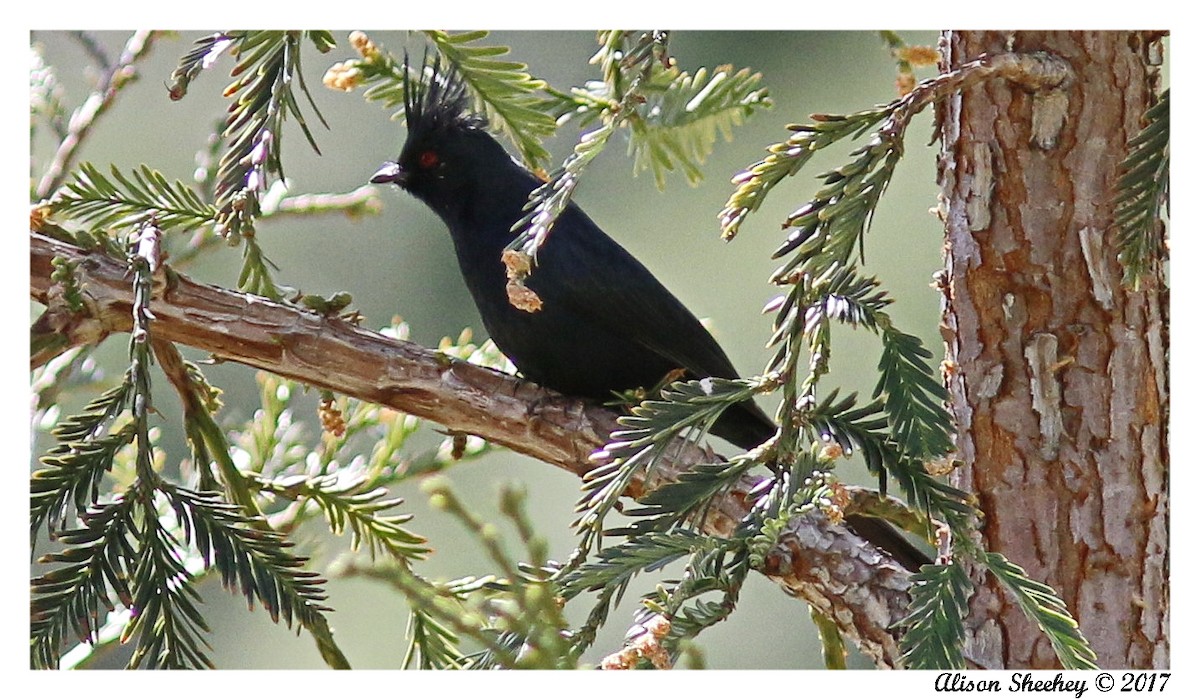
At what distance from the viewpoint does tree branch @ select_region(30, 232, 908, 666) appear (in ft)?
4.72

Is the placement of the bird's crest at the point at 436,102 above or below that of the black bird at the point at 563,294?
above

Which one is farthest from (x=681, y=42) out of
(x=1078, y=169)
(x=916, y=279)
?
(x=916, y=279)

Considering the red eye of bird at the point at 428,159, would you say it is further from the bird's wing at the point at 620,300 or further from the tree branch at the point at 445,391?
the tree branch at the point at 445,391

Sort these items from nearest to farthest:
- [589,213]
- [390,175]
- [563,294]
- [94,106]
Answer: [94,106] → [563,294] → [390,175] → [589,213]

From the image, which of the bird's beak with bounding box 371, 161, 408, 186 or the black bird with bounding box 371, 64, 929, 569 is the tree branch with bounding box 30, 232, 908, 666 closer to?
the black bird with bounding box 371, 64, 929, 569

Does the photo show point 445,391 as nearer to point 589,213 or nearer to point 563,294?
point 563,294

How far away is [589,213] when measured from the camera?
8.91ft

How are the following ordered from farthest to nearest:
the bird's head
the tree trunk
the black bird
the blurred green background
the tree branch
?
the bird's head → the black bird → the blurred green background → the tree branch → the tree trunk

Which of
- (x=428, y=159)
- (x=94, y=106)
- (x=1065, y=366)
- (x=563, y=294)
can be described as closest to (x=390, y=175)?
(x=428, y=159)

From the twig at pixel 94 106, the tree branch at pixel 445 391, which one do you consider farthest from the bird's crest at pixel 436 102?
the tree branch at pixel 445 391

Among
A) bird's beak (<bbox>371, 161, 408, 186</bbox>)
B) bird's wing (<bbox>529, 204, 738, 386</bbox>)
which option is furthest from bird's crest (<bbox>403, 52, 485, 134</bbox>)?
bird's wing (<bbox>529, 204, 738, 386</bbox>)

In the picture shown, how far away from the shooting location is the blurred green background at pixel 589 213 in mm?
1941

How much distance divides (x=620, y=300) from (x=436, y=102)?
517 mm

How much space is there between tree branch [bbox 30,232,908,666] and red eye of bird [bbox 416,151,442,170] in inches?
30.3
